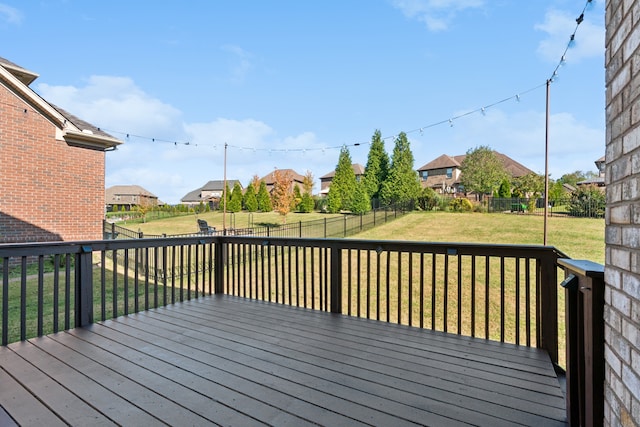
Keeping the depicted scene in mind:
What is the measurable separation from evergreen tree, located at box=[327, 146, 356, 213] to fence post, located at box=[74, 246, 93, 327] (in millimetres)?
21976

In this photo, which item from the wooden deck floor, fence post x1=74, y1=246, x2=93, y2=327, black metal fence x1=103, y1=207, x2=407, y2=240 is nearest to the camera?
the wooden deck floor

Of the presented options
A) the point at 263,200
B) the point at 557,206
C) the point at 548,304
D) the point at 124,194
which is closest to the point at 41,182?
the point at 548,304

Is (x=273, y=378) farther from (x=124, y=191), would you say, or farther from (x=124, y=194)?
(x=124, y=191)

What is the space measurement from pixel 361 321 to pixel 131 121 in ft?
57.6

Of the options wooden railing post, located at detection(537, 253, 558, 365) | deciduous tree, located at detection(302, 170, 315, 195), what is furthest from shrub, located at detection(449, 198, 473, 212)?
wooden railing post, located at detection(537, 253, 558, 365)

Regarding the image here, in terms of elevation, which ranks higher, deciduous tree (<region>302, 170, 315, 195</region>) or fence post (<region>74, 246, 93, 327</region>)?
deciduous tree (<region>302, 170, 315, 195</region>)

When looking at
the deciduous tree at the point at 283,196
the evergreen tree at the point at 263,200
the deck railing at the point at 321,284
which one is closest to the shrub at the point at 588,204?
the deck railing at the point at 321,284

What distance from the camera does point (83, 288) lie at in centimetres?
317

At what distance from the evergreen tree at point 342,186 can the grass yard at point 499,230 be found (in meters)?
7.63

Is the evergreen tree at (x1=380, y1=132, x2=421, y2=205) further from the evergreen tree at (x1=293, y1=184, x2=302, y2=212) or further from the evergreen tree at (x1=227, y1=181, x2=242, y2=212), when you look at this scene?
the evergreen tree at (x1=227, y1=181, x2=242, y2=212)

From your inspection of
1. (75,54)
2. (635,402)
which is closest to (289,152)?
(75,54)

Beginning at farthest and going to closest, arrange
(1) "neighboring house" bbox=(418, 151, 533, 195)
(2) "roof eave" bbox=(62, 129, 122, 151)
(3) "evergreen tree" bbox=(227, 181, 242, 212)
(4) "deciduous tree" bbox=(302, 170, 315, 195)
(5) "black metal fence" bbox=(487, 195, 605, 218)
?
(1) "neighboring house" bbox=(418, 151, 533, 195) < (4) "deciduous tree" bbox=(302, 170, 315, 195) < (3) "evergreen tree" bbox=(227, 181, 242, 212) < (5) "black metal fence" bbox=(487, 195, 605, 218) < (2) "roof eave" bbox=(62, 129, 122, 151)

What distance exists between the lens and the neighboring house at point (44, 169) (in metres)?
7.12

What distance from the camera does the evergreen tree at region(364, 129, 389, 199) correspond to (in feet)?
79.4
